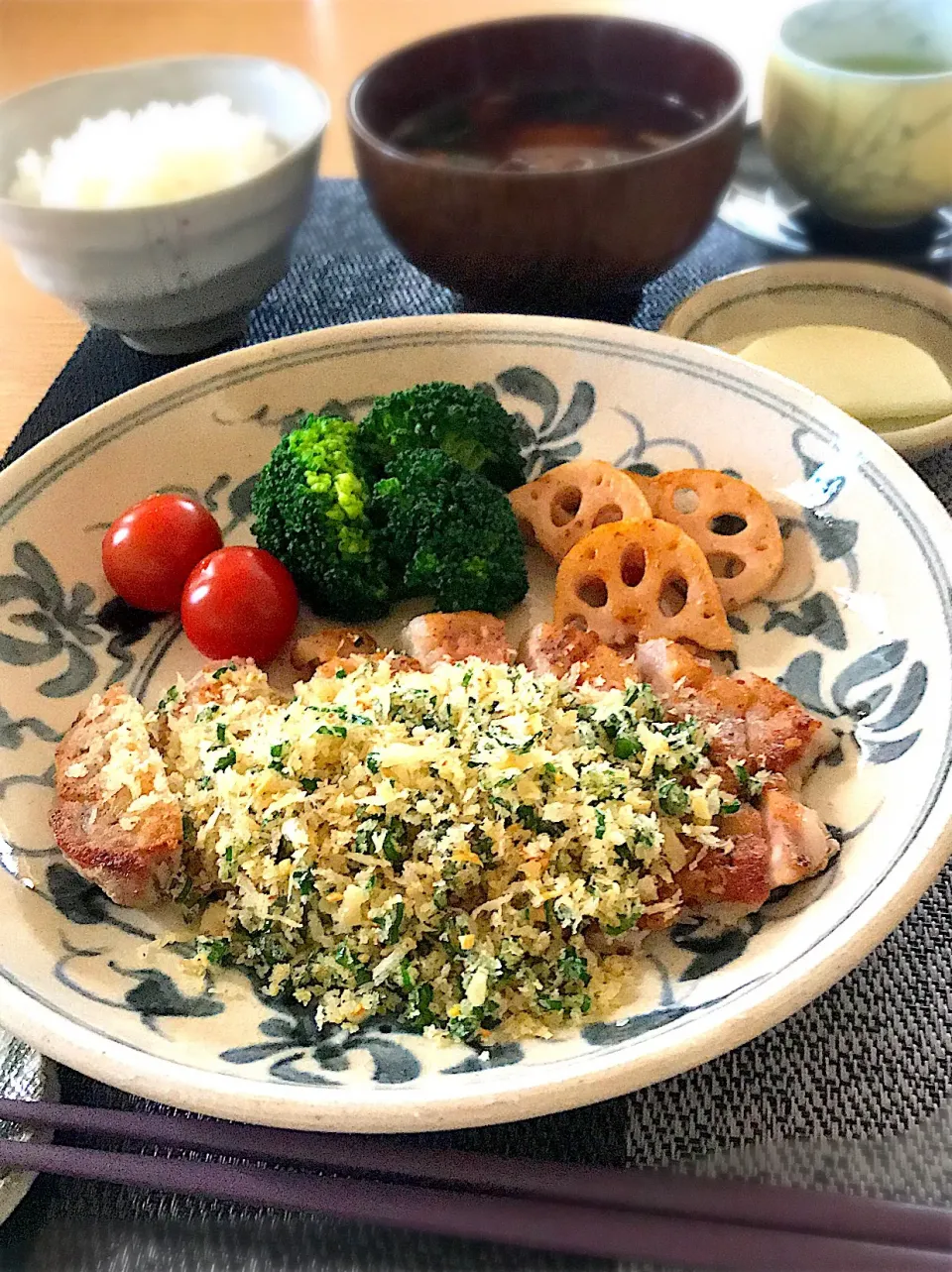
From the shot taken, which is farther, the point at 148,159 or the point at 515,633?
the point at 148,159

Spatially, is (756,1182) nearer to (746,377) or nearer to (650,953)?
(650,953)

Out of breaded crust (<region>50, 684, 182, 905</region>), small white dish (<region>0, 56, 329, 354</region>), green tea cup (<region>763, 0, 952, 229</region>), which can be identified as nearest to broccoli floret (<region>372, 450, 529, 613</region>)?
breaded crust (<region>50, 684, 182, 905</region>)

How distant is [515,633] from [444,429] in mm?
290

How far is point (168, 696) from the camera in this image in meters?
1.26

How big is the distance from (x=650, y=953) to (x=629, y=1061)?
21 cm

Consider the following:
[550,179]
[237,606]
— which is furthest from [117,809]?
[550,179]

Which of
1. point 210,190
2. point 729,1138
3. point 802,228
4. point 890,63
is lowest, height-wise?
point 729,1138

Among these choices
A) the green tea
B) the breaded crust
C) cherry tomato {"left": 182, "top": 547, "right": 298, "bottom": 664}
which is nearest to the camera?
the breaded crust

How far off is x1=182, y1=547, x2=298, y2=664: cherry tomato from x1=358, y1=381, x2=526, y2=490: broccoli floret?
23 cm

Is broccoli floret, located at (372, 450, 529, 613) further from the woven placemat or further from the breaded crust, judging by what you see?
the woven placemat

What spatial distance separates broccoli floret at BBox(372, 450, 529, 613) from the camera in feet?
4.40

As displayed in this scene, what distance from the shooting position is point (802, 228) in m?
1.97

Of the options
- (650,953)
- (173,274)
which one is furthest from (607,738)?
(173,274)

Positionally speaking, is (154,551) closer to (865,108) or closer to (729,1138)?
(729,1138)
